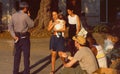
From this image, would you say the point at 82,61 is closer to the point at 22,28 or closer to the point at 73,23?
the point at 22,28

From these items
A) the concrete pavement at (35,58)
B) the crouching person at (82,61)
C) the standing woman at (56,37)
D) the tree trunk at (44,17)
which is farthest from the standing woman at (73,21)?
the tree trunk at (44,17)

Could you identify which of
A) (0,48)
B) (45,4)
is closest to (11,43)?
(0,48)

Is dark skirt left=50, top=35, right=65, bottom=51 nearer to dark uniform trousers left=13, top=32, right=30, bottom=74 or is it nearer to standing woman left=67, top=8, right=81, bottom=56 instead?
dark uniform trousers left=13, top=32, right=30, bottom=74

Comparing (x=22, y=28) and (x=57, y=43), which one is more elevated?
(x=22, y=28)

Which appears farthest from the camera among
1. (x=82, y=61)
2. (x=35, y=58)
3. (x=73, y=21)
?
(x=35, y=58)

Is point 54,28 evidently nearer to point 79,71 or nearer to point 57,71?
point 57,71

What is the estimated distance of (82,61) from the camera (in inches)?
346

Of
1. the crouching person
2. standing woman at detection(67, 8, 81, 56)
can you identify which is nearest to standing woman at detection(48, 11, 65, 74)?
standing woman at detection(67, 8, 81, 56)

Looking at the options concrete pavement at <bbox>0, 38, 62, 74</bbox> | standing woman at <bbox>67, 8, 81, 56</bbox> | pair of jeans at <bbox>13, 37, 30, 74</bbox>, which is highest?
standing woman at <bbox>67, 8, 81, 56</bbox>

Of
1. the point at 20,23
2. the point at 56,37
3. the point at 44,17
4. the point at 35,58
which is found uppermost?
the point at 20,23

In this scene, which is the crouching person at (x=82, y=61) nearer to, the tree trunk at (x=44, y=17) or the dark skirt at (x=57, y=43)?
the dark skirt at (x=57, y=43)

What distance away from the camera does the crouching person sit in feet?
28.6

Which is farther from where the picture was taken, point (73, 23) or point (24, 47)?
point (73, 23)

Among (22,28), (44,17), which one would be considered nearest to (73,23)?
(22,28)
